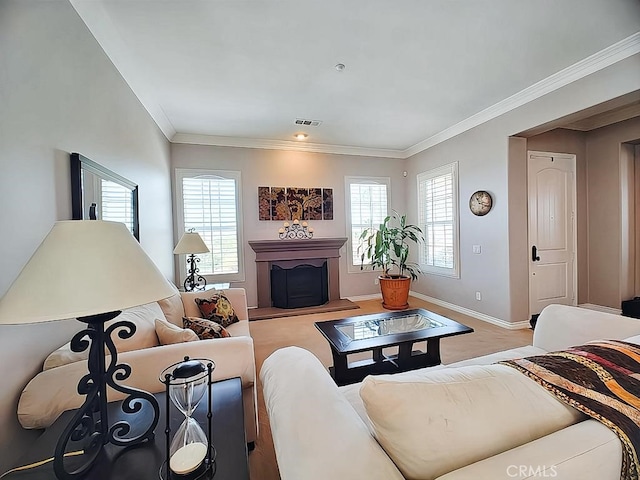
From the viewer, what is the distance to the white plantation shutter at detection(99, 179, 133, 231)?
6.70ft

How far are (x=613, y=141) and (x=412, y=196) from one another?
2909 mm

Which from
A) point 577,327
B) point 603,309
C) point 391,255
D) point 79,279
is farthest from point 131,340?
point 603,309

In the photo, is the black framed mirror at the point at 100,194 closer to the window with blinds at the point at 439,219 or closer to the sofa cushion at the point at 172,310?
the sofa cushion at the point at 172,310

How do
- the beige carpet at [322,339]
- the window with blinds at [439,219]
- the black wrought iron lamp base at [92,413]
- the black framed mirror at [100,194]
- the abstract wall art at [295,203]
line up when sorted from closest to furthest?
the black wrought iron lamp base at [92,413] → the black framed mirror at [100,194] → the beige carpet at [322,339] → the window with blinds at [439,219] → the abstract wall art at [295,203]

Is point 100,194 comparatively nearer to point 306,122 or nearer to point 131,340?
point 131,340

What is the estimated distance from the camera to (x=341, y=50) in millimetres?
2508

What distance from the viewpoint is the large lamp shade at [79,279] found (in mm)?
742

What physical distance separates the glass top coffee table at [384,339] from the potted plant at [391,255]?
210 cm

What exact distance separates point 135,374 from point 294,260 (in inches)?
149

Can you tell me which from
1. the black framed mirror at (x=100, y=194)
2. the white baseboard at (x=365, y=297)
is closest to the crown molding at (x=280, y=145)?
the black framed mirror at (x=100, y=194)

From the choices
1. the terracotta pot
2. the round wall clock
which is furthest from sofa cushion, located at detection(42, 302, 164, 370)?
the round wall clock

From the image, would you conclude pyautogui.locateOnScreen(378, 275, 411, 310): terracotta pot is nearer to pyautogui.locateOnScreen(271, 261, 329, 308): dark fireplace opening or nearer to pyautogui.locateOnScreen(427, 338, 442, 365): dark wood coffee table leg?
pyautogui.locateOnScreen(271, 261, 329, 308): dark fireplace opening

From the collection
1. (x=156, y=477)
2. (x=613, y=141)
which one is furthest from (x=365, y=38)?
(x=613, y=141)

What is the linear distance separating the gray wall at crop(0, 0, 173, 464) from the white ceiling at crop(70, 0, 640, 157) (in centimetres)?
40
